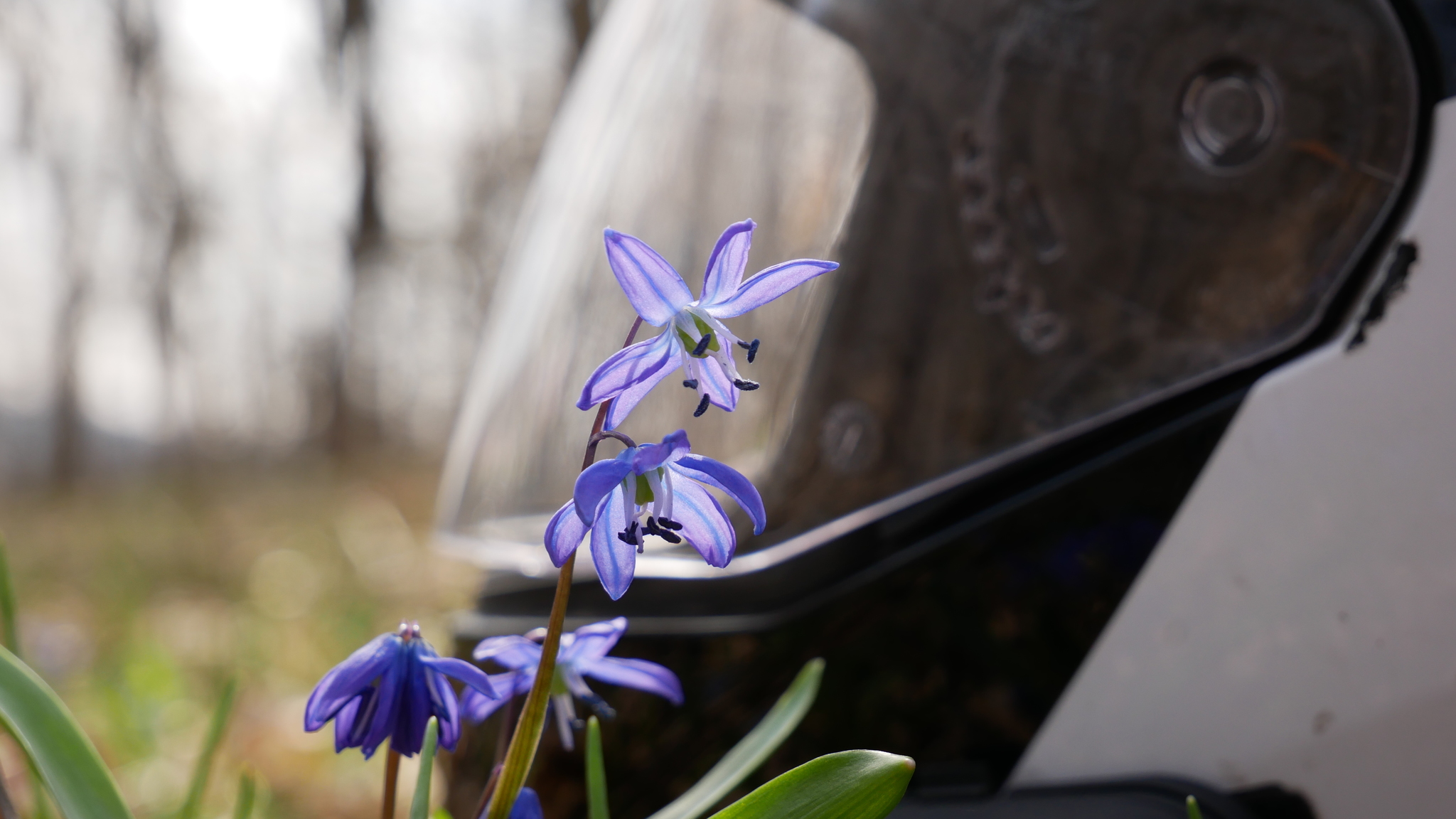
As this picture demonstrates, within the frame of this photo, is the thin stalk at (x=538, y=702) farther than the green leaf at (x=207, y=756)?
No

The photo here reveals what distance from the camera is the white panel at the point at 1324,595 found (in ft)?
2.94

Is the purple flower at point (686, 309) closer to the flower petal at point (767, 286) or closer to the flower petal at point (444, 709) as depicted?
the flower petal at point (767, 286)

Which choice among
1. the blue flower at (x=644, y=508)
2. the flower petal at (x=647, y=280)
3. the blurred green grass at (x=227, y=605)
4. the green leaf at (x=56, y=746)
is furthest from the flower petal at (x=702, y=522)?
the blurred green grass at (x=227, y=605)

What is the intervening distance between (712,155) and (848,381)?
431 mm

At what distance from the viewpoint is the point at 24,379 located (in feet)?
37.4

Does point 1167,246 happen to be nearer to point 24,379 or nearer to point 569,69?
point 569,69

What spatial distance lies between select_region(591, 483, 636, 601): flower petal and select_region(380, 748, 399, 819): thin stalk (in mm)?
256

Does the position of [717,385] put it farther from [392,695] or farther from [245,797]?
[245,797]

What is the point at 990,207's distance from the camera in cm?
107

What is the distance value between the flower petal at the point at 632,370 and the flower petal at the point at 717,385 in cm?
3

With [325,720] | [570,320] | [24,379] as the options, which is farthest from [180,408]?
[325,720]

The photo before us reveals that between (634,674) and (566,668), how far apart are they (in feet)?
0.20

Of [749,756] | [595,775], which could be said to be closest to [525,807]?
[595,775]

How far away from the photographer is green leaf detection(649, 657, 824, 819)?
2.63 feet
